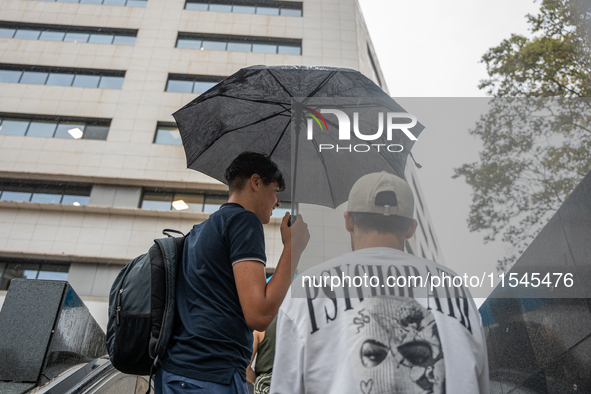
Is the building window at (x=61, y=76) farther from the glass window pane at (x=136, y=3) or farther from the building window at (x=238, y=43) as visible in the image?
the glass window pane at (x=136, y=3)

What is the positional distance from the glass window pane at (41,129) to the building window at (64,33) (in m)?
5.33

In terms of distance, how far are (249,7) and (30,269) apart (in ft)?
58.7

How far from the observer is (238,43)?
21703mm

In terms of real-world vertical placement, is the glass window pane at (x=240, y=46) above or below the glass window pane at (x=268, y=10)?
below

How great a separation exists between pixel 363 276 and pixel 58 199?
1987 centimetres

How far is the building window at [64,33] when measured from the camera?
21359 millimetres

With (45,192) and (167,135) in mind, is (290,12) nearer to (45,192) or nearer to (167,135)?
(167,135)

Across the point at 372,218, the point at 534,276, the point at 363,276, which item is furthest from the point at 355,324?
the point at 534,276

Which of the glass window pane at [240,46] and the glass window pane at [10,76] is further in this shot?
the glass window pane at [240,46]

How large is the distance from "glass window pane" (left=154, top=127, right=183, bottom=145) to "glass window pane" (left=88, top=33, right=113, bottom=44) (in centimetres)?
674

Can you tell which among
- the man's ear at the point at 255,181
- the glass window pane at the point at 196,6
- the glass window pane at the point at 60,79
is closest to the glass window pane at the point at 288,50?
the glass window pane at the point at 196,6

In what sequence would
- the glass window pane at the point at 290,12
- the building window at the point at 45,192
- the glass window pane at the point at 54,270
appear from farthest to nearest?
the glass window pane at the point at 290,12
the building window at the point at 45,192
the glass window pane at the point at 54,270

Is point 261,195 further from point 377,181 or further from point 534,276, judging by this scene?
point 534,276

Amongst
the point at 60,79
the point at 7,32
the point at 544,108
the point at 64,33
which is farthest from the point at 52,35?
the point at 544,108
